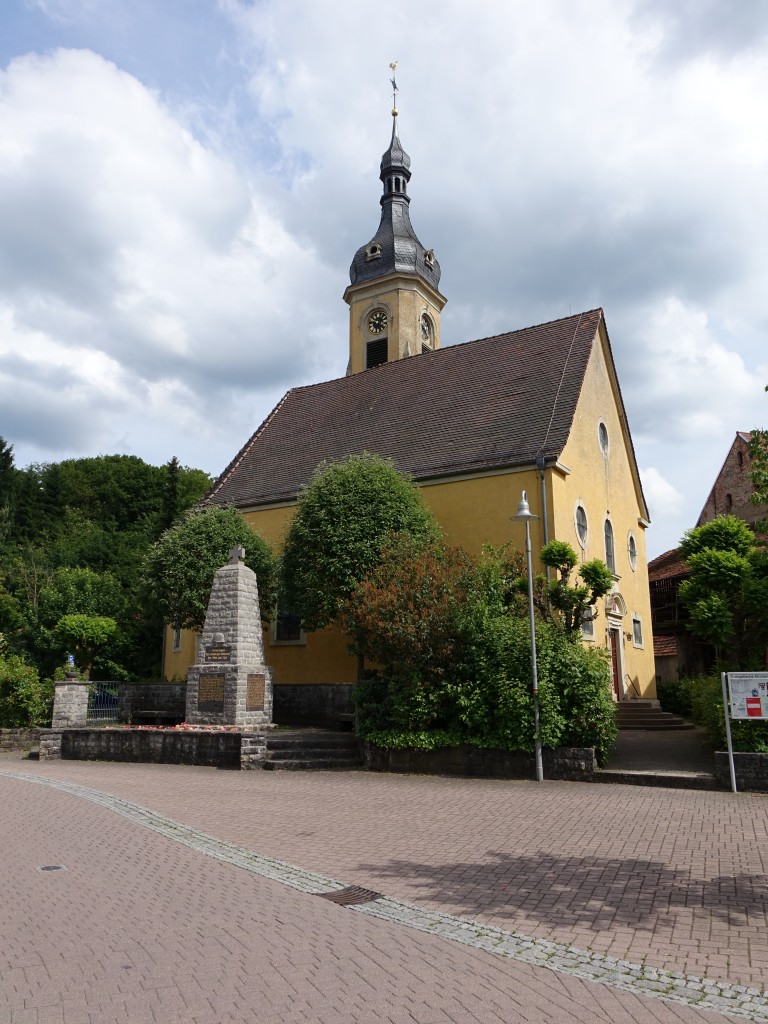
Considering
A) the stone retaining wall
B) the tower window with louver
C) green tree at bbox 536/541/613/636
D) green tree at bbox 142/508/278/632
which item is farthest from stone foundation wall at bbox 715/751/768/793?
the tower window with louver

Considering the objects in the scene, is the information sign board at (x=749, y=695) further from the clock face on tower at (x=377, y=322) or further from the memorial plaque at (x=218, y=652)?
the clock face on tower at (x=377, y=322)

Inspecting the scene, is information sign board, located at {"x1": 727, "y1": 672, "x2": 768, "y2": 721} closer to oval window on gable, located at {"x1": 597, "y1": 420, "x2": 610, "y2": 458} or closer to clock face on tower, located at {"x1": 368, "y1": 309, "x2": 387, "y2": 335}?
oval window on gable, located at {"x1": 597, "y1": 420, "x2": 610, "y2": 458}

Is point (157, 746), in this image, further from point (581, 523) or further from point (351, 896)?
point (581, 523)

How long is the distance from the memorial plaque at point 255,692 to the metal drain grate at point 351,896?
1153 centimetres

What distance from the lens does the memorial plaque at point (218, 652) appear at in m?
18.2

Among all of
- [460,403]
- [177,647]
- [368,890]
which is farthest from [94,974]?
[177,647]

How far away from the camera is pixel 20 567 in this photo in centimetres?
4100

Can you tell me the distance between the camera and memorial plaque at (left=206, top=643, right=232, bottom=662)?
18.2 m

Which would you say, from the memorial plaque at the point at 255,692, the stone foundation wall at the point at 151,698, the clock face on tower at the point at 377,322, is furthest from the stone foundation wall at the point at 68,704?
the clock face on tower at the point at 377,322

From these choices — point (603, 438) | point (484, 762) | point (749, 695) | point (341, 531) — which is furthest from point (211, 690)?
point (603, 438)

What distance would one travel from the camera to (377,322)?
4025 cm

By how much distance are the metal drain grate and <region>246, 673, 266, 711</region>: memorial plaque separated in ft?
37.8

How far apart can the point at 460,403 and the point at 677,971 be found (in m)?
21.5

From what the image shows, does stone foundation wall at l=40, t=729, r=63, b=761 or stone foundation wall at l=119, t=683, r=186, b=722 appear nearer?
stone foundation wall at l=40, t=729, r=63, b=761
